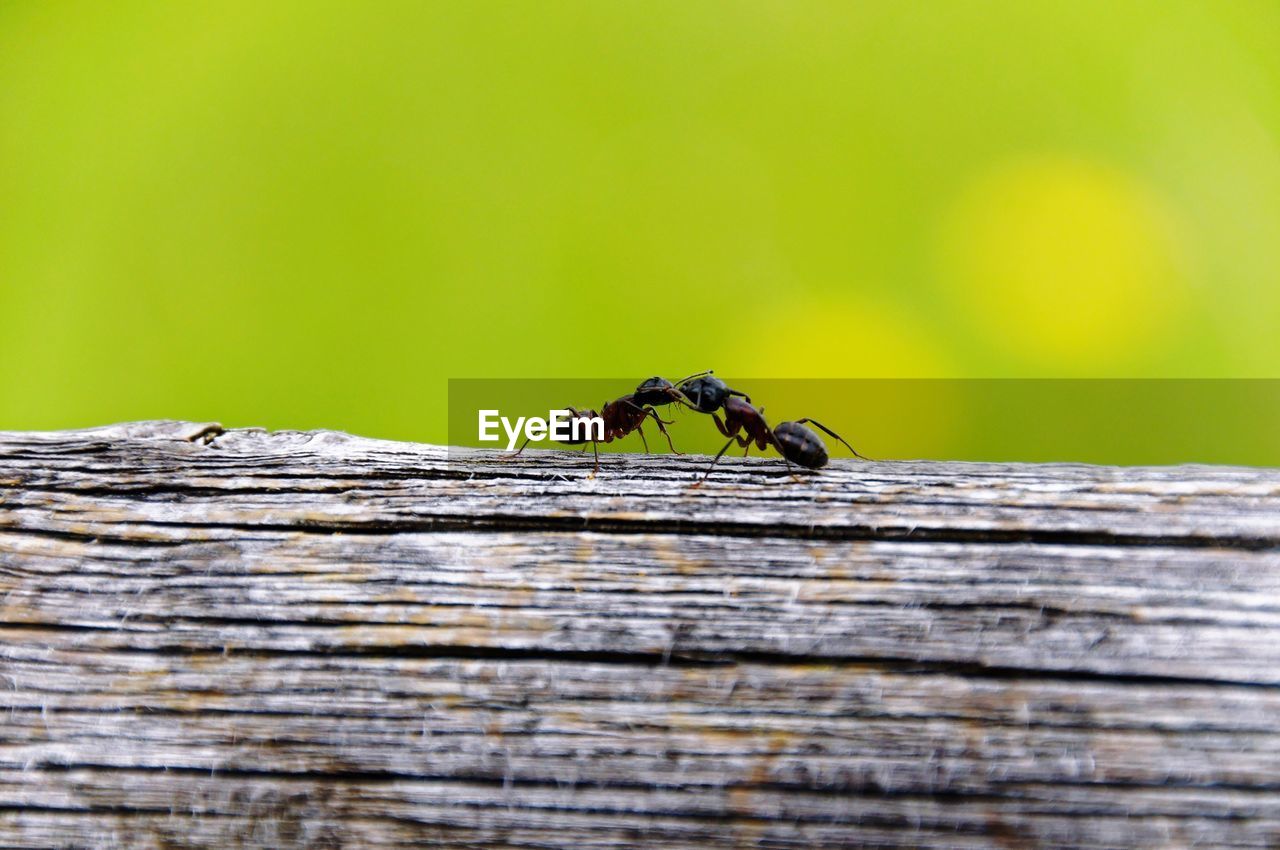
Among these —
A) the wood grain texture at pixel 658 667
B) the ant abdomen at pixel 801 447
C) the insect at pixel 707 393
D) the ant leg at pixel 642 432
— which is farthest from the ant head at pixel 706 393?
the wood grain texture at pixel 658 667

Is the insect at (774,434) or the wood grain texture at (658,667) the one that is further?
the insect at (774,434)

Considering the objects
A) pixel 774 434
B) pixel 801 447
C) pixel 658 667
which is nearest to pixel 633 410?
pixel 774 434

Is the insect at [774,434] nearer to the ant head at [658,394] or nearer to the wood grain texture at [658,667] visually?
the ant head at [658,394]

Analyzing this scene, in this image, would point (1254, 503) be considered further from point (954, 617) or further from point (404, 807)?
point (404, 807)
